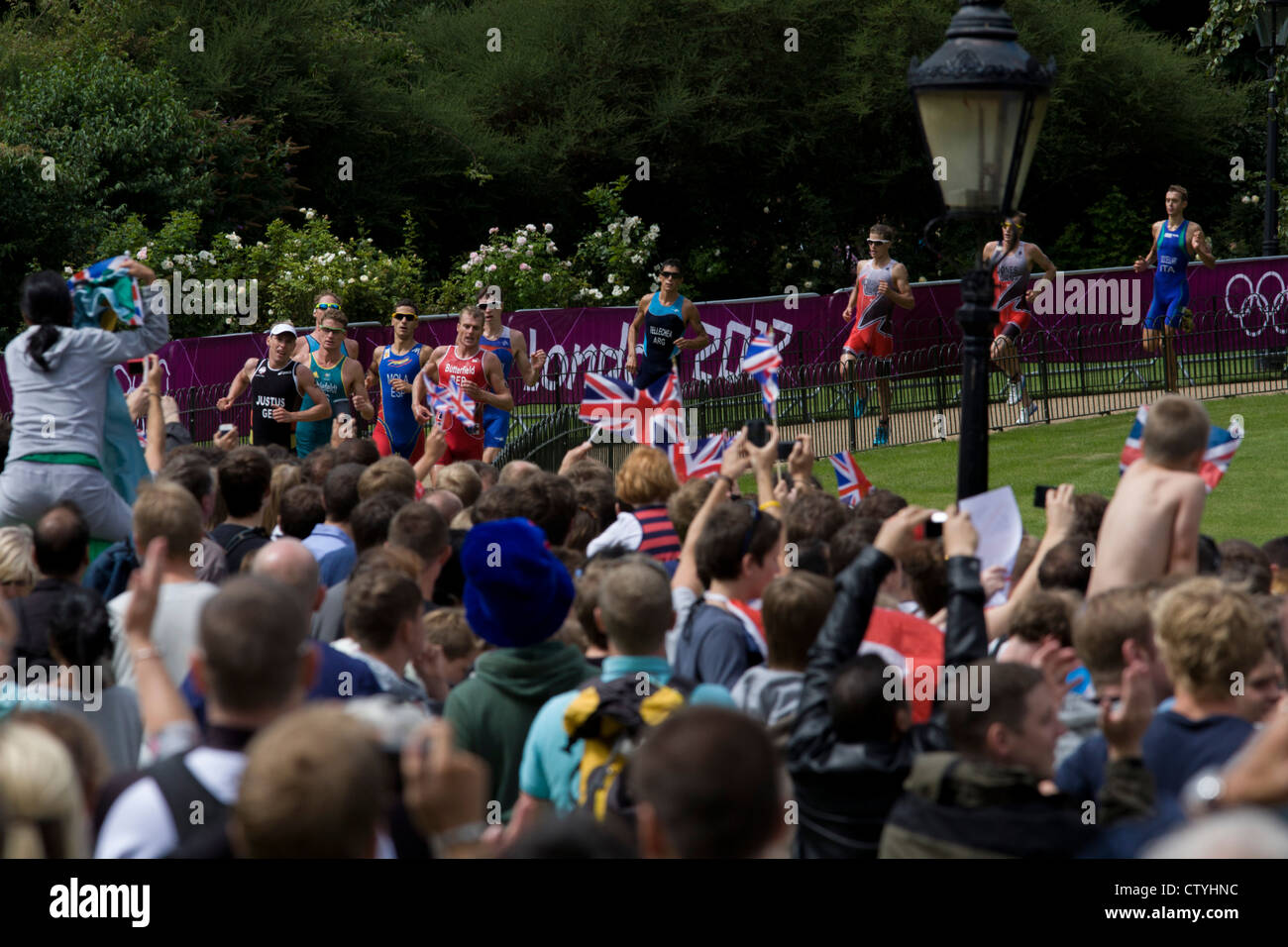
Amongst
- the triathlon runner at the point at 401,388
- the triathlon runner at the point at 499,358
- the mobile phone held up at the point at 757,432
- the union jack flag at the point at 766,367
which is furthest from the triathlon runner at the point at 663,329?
the mobile phone held up at the point at 757,432

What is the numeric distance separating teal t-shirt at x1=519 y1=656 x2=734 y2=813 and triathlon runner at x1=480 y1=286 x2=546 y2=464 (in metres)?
8.17

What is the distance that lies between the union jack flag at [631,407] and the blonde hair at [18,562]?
431 cm

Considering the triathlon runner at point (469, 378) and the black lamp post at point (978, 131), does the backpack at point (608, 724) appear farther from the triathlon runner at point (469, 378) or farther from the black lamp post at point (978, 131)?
the triathlon runner at point (469, 378)

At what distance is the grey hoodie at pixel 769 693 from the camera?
178 inches

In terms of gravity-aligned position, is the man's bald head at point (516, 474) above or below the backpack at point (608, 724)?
above

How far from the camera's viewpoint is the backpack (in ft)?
13.5

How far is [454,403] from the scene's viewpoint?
11.5 meters

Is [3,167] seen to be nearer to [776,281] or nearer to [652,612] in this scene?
[776,281]

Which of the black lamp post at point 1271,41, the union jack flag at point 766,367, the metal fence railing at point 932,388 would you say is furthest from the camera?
the black lamp post at point 1271,41

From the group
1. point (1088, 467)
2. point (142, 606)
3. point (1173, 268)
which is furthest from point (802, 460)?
point (1173, 268)

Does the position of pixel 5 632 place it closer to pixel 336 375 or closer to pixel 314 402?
pixel 314 402

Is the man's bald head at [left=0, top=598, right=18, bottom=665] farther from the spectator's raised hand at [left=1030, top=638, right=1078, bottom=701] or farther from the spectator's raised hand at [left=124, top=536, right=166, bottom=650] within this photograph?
the spectator's raised hand at [left=1030, top=638, right=1078, bottom=701]

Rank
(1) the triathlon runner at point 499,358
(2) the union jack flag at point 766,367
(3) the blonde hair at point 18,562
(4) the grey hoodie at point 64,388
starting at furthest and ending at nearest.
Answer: (1) the triathlon runner at point 499,358 < (2) the union jack flag at point 766,367 < (4) the grey hoodie at point 64,388 < (3) the blonde hair at point 18,562
